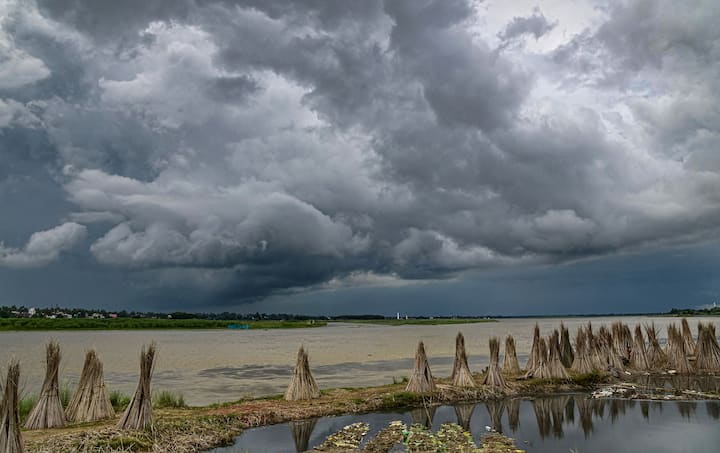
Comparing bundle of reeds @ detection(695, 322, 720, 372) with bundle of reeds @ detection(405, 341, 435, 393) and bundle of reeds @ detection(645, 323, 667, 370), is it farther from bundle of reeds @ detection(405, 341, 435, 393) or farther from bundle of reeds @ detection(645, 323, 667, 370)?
bundle of reeds @ detection(405, 341, 435, 393)

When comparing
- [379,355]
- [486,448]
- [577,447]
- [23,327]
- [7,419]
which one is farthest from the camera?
[23,327]

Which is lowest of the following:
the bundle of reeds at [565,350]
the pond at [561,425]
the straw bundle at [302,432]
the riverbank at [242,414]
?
the pond at [561,425]

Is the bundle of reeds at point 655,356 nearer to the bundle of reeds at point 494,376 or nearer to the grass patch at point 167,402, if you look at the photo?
the bundle of reeds at point 494,376

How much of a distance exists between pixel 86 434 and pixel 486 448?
727 cm

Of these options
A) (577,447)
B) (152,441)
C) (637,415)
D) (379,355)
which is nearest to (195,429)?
(152,441)

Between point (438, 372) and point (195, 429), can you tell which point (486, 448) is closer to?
point (195, 429)

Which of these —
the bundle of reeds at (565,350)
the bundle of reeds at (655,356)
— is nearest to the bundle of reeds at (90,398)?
the bundle of reeds at (565,350)

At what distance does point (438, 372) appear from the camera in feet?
72.3

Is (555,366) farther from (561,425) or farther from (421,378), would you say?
(421,378)

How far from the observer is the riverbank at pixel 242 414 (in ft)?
29.6

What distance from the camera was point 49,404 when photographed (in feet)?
34.7

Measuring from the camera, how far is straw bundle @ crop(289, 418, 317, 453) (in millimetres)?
10344

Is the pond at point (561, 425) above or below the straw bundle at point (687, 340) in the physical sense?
below

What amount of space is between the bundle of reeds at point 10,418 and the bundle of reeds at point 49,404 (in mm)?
3336
